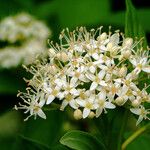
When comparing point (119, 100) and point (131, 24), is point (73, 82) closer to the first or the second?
point (119, 100)

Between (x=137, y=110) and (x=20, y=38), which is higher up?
(x=137, y=110)

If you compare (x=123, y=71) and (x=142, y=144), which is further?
(x=142, y=144)

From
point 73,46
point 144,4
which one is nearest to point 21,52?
point 144,4

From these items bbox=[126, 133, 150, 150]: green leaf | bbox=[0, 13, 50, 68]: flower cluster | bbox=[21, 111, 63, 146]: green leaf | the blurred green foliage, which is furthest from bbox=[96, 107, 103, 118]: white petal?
bbox=[0, 13, 50, 68]: flower cluster

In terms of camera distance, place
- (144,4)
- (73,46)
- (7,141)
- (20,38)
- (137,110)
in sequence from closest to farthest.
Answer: (137,110) → (73,46) → (7,141) → (20,38) → (144,4)

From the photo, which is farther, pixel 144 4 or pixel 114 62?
pixel 144 4

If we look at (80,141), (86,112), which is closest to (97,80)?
(86,112)

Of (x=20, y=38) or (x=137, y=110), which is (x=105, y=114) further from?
(x=20, y=38)
